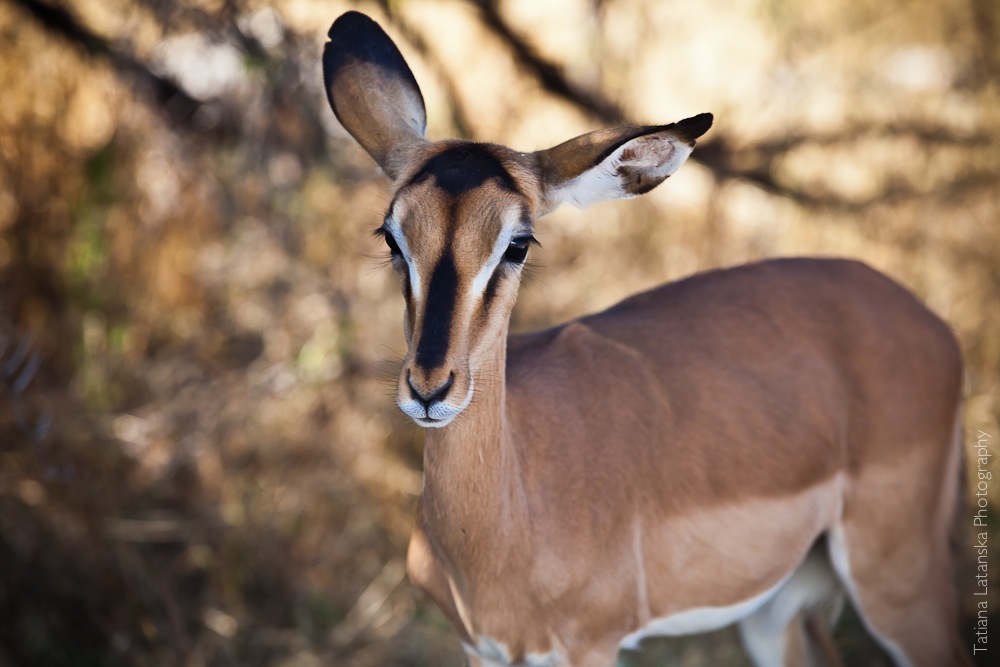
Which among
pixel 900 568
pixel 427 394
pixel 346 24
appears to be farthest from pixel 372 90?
pixel 900 568

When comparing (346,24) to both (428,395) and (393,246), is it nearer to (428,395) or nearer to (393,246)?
(393,246)

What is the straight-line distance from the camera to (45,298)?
6215 mm

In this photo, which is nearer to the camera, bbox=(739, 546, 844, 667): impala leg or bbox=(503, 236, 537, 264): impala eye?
bbox=(503, 236, 537, 264): impala eye

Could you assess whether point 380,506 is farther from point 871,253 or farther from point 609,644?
point 871,253

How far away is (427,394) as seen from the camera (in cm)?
263

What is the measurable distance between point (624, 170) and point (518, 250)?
457 mm

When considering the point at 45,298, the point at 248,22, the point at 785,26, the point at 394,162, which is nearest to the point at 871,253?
the point at 785,26

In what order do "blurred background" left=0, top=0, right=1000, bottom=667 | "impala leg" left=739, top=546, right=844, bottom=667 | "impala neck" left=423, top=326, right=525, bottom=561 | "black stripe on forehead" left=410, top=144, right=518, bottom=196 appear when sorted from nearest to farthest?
1. "black stripe on forehead" left=410, top=144, right=518, bottom=196
2. "impala neck" left=423, top=326, right=525, bottom=561
3. "impala leg" left=739, top=546, right=844, bottom=667
4. "blurred background" left=0, top=0, right=1000, bottom=667

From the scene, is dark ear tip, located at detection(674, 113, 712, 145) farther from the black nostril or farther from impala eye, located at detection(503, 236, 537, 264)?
the black nostril

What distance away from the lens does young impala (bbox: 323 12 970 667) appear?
9.80ft

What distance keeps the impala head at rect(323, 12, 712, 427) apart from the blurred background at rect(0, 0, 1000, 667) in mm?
894

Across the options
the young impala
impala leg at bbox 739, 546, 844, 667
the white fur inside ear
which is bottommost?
impala leg at bbox 739, 546, 844, 667

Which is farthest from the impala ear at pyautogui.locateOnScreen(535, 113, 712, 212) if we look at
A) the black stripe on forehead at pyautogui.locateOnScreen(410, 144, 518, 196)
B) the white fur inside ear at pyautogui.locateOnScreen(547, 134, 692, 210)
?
the black stripe on forehead at pyautogui.locateOnScreen(410, 144, 518, 196)

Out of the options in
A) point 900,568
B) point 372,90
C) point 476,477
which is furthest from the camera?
point 900,568
